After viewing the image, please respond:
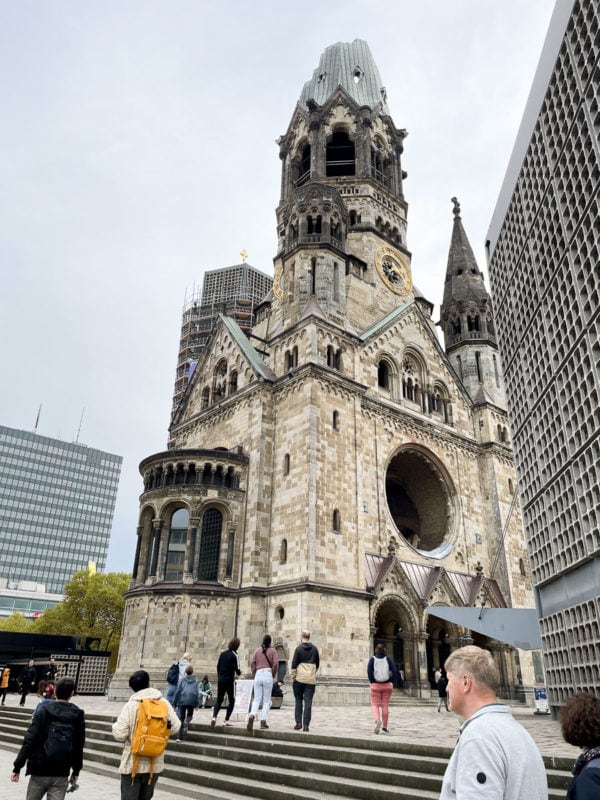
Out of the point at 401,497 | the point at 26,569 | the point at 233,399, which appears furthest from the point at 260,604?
the point at 26,569

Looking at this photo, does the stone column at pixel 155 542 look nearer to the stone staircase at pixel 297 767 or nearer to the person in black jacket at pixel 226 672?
the stone staircase at pixel 297 767

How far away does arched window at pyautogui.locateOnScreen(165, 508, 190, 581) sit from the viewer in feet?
87.6

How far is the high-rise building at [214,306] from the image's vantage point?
59.5 m

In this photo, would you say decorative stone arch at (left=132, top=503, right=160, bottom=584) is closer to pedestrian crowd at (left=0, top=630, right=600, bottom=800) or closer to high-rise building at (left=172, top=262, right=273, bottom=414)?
pedestrian crowd at (left=0, top=630, right=600, bottom=800)

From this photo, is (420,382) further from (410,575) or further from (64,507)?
(64,507)

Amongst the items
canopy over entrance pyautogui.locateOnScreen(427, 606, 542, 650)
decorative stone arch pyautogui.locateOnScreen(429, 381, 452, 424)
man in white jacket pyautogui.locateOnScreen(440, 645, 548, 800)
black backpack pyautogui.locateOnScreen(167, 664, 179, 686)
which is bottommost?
man in white jacket pyautogui.locateOnScreen(440, 645, 548, 800)

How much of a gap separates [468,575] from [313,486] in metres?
11.2

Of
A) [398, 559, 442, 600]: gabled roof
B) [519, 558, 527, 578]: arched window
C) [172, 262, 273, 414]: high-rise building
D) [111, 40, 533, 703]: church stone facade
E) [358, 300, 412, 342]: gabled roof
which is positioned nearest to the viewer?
[111, 40, 533, 703]: church stone facade

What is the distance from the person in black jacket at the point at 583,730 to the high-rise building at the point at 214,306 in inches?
2073

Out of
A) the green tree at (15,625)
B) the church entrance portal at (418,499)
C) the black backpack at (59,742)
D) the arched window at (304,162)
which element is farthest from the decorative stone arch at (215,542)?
the green tree at (15,625)

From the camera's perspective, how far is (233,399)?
31.4 meters

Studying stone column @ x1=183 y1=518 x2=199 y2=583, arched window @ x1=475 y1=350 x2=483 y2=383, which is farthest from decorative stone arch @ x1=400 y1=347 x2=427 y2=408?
stone column @ x1=183 y1=518 x2=199 y2=583

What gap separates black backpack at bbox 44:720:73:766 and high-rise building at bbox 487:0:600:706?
10.1 m

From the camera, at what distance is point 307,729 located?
12242 mm
